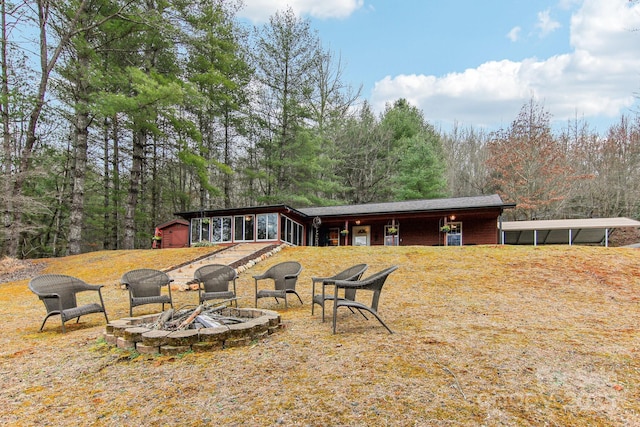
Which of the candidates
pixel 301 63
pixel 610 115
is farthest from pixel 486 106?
pixel 301 63

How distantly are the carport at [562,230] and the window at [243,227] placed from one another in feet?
39.7

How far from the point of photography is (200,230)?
1725cm

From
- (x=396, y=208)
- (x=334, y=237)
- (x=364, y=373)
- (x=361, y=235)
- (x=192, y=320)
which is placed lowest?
(x=364, y=373)

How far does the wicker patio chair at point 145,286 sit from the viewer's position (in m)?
5.04

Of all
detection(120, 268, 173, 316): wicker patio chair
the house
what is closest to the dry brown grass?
detection(120, 268, 173, 316): wicker patio chair

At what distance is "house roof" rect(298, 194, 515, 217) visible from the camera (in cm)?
1467

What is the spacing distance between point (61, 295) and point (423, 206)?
1459 centimetres

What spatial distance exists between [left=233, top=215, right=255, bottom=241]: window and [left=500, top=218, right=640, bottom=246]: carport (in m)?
12.1

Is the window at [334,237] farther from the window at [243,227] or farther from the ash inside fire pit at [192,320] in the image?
the ash inside fire pit at [192,320]

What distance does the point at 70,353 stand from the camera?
134 inches

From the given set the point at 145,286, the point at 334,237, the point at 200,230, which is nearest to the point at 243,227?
the point at 200,230

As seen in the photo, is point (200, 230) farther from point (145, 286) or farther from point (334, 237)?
point (145, 286)

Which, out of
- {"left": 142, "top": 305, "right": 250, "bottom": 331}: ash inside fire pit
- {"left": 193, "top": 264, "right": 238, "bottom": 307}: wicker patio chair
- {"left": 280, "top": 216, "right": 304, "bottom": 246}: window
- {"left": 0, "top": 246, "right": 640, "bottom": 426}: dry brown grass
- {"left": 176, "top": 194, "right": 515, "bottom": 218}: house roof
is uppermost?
{"left": 176, "top": 194, "right": 515, "bottom": 218}: house roof

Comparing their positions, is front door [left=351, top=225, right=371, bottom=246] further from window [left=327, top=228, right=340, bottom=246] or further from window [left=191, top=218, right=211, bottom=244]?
window [left=191, top=218, right=211, bottom=244]
